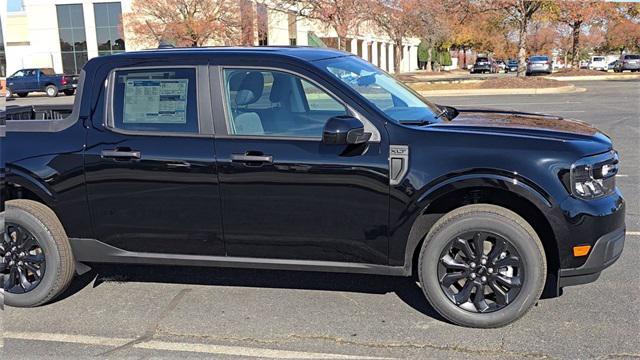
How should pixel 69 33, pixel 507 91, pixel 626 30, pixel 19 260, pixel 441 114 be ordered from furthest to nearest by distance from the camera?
pixel 626 30 → pixel 69 33 → pixel 507 91 → pixel 441 114 → pixel 19 260

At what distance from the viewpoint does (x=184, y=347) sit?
374 centimetres

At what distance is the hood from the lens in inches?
150

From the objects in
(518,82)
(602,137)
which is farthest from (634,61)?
(602,137)

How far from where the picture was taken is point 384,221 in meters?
3.86

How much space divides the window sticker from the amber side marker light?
8.96ft

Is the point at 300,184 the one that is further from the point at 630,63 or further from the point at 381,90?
the point at 630,63

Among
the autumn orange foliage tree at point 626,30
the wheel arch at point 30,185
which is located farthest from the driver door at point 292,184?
the autumn orange foliage tree at point 626,30

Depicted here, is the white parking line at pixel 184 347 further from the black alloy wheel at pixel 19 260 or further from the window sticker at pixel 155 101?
the window sticker at pixel 155 101

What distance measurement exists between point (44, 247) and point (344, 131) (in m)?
2.39

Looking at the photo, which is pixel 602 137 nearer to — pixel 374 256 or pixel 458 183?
pixel 458 183

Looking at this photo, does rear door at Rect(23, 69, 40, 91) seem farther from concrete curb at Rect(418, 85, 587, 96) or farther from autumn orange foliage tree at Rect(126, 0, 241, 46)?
concrete curb at Rect(418, 85, 587, 96)

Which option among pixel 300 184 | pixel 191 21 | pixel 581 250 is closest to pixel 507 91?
pixel 191 21

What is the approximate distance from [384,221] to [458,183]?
1.77 ft

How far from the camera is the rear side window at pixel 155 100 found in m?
4.16
